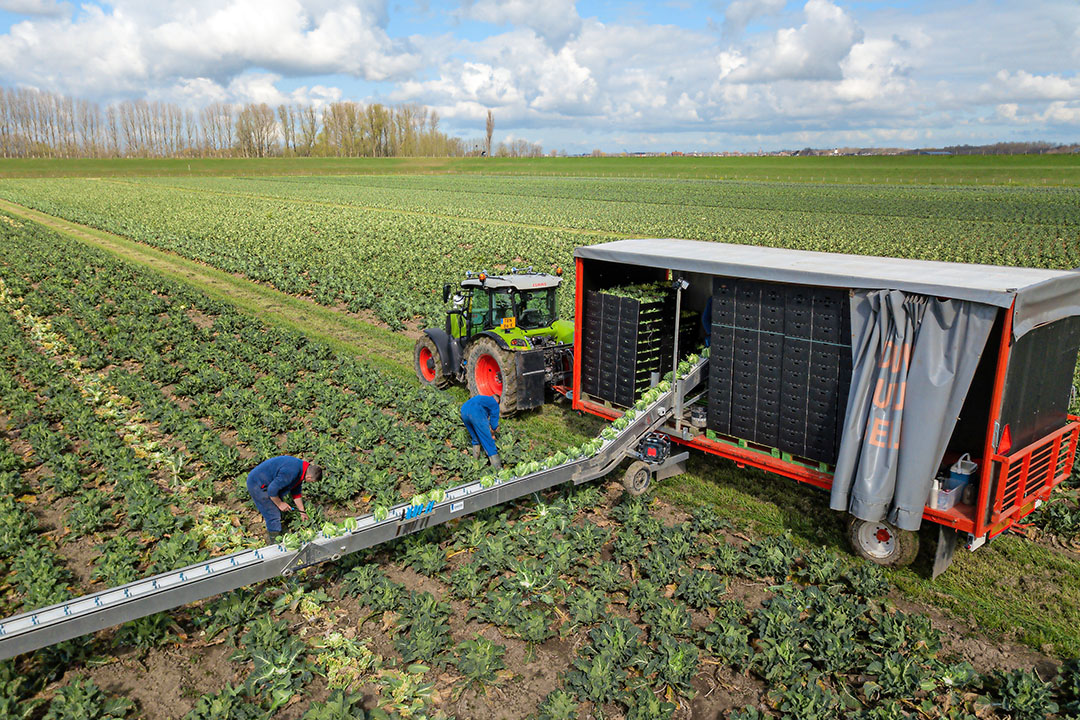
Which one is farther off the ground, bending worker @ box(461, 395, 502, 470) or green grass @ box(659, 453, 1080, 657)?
bending worker @ box(461, 395, 502, 470)

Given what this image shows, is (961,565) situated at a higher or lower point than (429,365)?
lower

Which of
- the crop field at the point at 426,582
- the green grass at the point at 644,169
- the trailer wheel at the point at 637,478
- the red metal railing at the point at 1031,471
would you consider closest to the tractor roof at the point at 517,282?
the crop field at the point at 426,582

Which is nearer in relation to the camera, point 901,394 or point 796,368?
point 901,394

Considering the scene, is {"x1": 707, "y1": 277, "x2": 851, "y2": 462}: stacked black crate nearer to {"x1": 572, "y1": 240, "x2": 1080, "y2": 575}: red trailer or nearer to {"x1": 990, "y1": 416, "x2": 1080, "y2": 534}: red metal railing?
{"x1": 572, "y1": 240, "x2": 1080, "y2": 575}: red trailer

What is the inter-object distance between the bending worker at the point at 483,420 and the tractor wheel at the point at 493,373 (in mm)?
1783

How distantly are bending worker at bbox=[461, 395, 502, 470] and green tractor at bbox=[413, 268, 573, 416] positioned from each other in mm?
1826

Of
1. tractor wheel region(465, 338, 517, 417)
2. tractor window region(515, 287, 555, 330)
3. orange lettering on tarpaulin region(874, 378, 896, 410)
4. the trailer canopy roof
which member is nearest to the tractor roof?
tractor window region(515, 287, 555, 330)

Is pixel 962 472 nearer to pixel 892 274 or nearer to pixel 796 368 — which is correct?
pixel 796 368

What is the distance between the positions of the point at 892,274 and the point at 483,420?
557cm

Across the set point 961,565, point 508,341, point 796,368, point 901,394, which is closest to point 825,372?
point 796,368

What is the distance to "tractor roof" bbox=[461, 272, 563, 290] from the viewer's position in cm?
1255

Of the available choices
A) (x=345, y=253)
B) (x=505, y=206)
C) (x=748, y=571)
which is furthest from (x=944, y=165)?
(x=748, y=571)

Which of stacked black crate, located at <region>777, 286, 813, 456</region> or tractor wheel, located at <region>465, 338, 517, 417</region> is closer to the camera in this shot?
stacked black crate, located at <region>777, 286, 813, 456</region>

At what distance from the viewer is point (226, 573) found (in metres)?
6.05
